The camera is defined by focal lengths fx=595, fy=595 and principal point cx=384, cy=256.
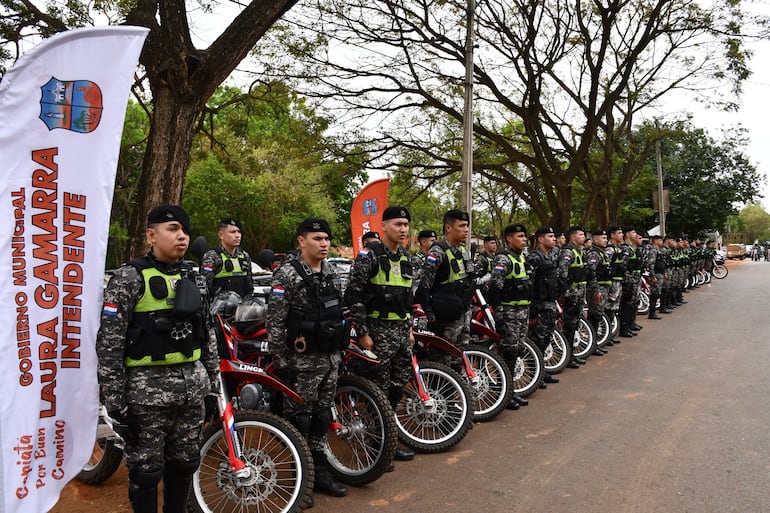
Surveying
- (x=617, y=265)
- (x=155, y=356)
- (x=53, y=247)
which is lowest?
(x=155, y=356)

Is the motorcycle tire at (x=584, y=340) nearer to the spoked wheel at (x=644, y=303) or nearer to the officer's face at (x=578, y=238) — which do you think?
the officer's face at (x=578, y=238)

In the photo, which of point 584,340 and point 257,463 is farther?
point 584,340

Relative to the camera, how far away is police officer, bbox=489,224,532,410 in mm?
6645

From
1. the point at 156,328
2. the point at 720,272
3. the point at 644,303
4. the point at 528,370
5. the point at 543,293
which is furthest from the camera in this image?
the point at 720,272

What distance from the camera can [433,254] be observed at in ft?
18.8

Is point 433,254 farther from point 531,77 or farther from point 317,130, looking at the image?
point 531,77

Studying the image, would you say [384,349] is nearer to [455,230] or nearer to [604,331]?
[455,230]

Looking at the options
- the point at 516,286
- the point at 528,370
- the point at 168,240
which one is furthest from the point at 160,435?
the point at 528,370

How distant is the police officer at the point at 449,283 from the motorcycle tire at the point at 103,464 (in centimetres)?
286

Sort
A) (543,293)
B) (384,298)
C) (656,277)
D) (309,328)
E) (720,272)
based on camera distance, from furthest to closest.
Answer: (720,272) < (656,277) < (543,293) < (384,298) < (309,328)

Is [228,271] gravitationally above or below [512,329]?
above

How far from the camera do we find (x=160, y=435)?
315 cm

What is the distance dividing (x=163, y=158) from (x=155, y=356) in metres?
4.33

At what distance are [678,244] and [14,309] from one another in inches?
742
